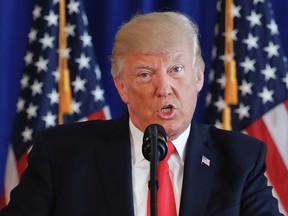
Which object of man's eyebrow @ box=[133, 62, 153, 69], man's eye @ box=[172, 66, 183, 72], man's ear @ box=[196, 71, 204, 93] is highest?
man's eyebrow @ box=[133, 62, 153, 69]

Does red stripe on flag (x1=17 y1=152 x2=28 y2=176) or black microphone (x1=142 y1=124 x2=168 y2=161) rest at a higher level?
black microphone (x1=142 y1=124 x2=168 y2=161)

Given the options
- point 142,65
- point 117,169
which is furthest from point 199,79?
point 117,169

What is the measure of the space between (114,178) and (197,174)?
1.03ft

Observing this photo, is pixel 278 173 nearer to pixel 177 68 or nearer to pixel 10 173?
pixel 177 68

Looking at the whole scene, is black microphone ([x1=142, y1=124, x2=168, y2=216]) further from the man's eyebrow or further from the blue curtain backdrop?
the blue curtain backdrop

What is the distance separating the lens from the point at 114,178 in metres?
2.25

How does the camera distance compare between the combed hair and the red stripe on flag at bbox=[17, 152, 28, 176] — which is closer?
the combed hair

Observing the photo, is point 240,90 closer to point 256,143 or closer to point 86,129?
point 256,143

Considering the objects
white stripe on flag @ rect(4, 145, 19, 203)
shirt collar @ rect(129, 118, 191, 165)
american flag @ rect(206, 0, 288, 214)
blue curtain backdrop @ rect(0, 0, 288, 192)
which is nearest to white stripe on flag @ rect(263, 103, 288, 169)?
american flag @ rect(206, 0, 288, 214)

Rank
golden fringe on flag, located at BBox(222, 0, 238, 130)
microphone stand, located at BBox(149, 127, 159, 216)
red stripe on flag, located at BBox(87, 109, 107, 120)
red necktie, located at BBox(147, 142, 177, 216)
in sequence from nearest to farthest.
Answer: microphone stand, located at BBox(149, 127, 159, 216) → red necktie, located at BBox(147, 142, 177, 216) → golden fringe on flag, located at BBox(222, 0, 238, 130) → red stripe on flag, located at BBox(87, 109, 107, 120)

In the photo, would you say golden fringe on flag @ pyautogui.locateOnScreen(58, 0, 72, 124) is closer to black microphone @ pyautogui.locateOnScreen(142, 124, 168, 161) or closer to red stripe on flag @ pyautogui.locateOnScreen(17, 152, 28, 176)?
red stripe on flag @ pyautogui.locateOnScreen(17, 152, 28, 176)

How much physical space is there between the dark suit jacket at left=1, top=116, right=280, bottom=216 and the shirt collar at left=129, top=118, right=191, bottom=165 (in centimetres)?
3

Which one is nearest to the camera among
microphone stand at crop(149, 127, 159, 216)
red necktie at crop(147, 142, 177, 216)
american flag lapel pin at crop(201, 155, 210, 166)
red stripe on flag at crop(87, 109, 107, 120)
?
microphone stand at crop(149, 127, 159, 216)

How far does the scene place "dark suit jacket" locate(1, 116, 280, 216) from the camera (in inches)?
85.9
